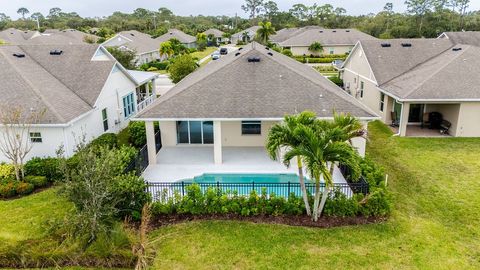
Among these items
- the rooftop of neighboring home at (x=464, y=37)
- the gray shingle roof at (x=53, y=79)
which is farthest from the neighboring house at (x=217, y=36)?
the gray shingle roof at (x=53, y=79)

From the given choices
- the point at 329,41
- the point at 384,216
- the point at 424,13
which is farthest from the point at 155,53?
the point at 424,13

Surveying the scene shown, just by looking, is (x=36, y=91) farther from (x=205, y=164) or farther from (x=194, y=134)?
(x=205, y=164)

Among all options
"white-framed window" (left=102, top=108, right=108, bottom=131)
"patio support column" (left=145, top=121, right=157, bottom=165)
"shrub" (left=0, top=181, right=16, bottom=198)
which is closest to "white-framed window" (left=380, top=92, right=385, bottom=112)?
"patio support column" (left=145, top=121, right=157, bottom=165)

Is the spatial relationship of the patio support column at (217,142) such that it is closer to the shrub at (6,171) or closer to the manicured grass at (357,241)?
the manicured grass at (357,241)

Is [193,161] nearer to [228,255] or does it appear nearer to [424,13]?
[228,255]

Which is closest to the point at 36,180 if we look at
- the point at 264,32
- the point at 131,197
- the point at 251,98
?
the point at 131,197

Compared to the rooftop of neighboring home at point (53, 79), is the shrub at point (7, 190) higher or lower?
lower

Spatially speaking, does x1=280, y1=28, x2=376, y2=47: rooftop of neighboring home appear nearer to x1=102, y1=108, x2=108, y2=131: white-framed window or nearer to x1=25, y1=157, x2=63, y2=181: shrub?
x1=102, y1=108, x2=108, y2=131: white-framed window
